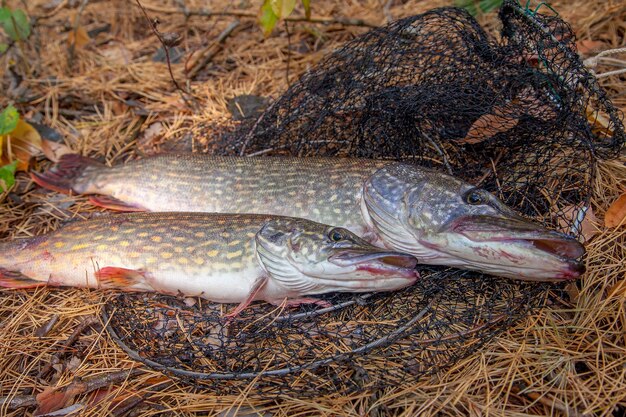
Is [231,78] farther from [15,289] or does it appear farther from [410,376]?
[410,376]

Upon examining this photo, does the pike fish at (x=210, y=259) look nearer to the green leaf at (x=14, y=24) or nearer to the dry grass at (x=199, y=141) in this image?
the dry grass at (x=199, y=141)

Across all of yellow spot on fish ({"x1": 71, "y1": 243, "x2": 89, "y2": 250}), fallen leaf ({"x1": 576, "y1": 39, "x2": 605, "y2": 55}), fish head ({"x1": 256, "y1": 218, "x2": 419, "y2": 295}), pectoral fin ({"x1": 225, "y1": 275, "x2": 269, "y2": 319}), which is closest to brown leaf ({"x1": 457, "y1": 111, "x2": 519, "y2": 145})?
fish head ({"x1": 256, "y1": 218, "x2": 419, "y2": 295})

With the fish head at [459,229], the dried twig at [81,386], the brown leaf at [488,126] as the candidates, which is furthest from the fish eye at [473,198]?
the dried twig at [81,386]

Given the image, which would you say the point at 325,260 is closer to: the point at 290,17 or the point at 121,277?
the point at 121,277

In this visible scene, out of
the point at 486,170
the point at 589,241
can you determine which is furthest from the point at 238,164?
the point at 589,241

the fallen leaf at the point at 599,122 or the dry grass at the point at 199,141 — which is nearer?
the dry grass at the point at 199,141
